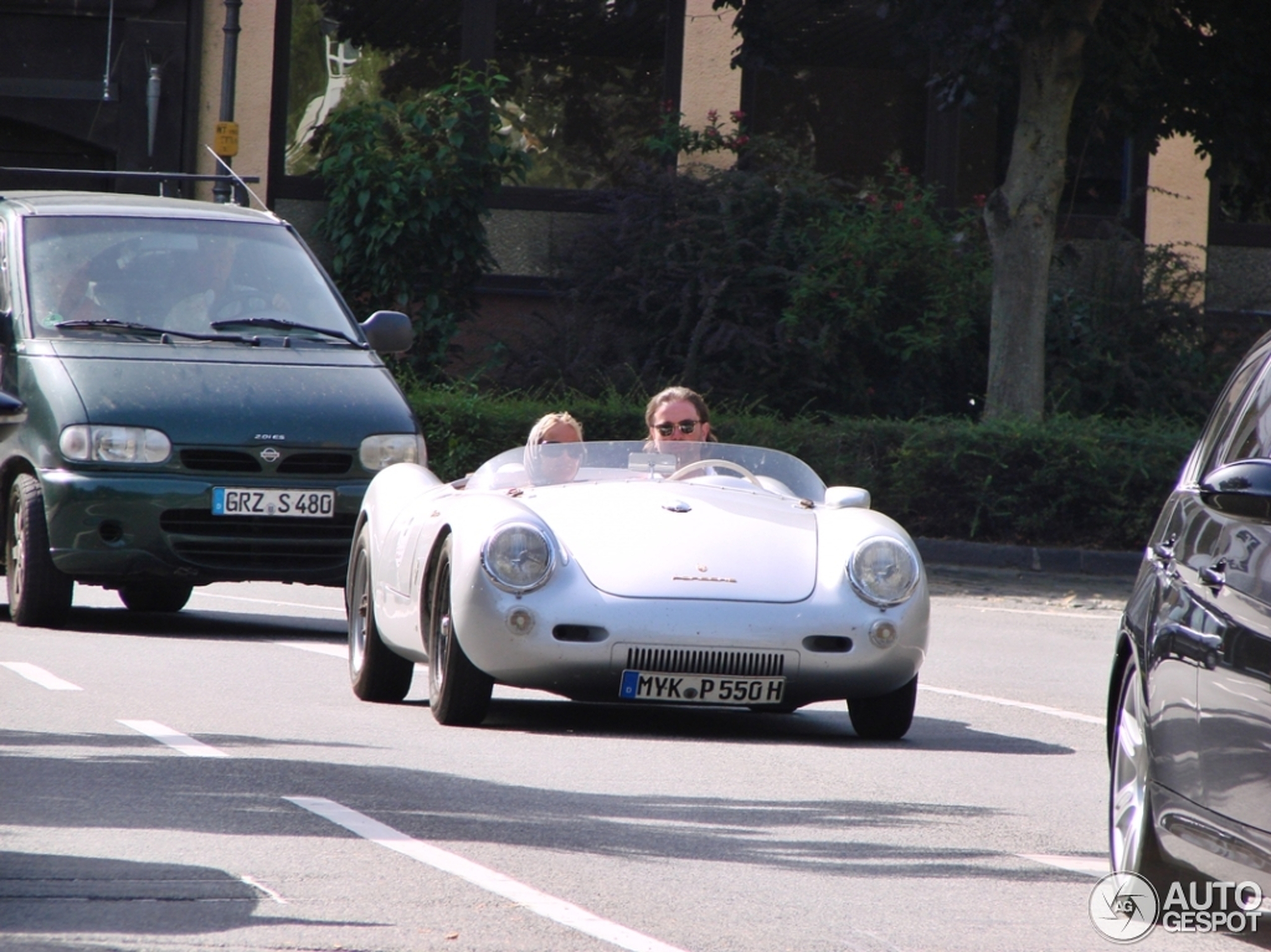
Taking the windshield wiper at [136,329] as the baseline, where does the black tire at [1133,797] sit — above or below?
below

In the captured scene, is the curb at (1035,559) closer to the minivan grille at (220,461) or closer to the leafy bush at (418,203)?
the leafy bush at (418,203)

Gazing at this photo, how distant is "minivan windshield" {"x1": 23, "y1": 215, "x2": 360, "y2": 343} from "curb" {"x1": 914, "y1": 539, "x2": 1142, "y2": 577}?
245 inches

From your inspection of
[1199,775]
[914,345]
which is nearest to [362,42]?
[914,345]

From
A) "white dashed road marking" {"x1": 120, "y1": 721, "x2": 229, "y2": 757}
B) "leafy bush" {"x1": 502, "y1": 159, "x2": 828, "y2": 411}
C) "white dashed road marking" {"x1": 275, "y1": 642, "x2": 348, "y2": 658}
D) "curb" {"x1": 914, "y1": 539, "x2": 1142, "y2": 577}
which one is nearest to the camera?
"white dashed road marking" {"x1": 120, "y1": 721, "x2": 229, "y2": 757}

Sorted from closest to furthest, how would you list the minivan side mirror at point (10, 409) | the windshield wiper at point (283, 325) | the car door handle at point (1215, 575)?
the car door handle at point (1215, 575) → the minivan side mirror at point (10, 409) → the windshield wiper at point (283, 325)

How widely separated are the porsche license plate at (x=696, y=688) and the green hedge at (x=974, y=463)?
940cm

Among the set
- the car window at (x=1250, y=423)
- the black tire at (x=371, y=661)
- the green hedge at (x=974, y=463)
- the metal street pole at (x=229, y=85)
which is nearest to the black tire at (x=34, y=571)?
the black tire at (x=371, y=661)

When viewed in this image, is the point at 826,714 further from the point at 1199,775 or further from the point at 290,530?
the point at 1199,775

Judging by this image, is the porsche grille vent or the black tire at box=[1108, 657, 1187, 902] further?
the porsche grille vent

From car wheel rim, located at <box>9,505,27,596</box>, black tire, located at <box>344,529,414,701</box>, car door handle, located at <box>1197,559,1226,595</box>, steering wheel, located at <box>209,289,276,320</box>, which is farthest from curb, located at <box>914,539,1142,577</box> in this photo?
car door handle, located at <box>1197,559,1226,595</box>

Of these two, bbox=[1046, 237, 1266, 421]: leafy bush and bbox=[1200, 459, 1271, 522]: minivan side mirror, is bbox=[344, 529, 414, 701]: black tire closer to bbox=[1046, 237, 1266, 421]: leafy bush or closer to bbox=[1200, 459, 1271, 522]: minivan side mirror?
bbox=[1200, 459, 1271, 522]: minivan side mirror

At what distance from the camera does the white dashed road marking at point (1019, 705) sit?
952 centimetres

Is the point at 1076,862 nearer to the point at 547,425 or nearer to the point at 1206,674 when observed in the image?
the point at 1206,674

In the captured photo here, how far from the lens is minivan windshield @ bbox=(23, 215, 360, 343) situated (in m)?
12.0
